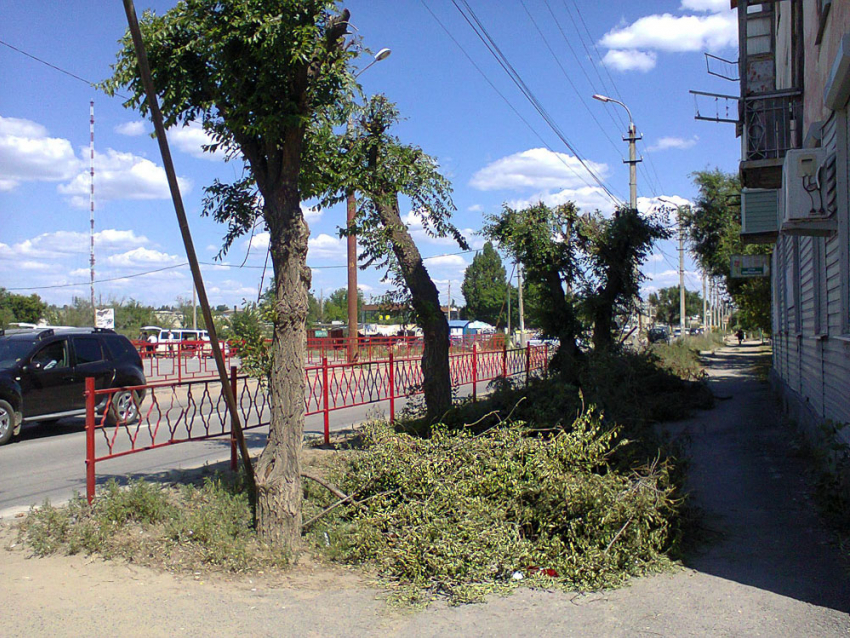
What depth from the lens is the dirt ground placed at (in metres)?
4.12

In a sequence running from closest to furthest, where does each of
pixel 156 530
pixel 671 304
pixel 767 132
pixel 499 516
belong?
pixel 499 516
pixel 156 530
pixel 767 132
pixel 671 304

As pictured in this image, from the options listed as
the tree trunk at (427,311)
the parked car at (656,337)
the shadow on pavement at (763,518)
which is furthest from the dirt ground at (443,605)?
the parked car at (656,337)

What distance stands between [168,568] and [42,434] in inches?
343

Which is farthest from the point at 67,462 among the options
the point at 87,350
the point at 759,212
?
the point at 759,212

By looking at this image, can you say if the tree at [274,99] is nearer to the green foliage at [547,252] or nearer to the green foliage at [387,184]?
the green foliage at [387,184]

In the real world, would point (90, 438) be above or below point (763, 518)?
above

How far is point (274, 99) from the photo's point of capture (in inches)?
217

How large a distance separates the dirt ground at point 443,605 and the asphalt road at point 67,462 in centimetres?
206

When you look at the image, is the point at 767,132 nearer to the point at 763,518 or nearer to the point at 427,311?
the point at 427,311

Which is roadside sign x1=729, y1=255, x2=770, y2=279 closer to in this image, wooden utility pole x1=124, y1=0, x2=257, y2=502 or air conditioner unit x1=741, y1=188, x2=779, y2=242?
air conditioner unit x1=741, y1=188, x2=779, y2=242

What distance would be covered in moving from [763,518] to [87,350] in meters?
11.6

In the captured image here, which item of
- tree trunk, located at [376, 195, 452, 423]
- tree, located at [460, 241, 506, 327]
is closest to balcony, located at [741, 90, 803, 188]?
tree trunk, located at [376, 195, 452, 423]

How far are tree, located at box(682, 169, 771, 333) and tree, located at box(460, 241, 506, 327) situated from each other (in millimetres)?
61845

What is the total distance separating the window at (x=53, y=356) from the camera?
1189 centimetres
